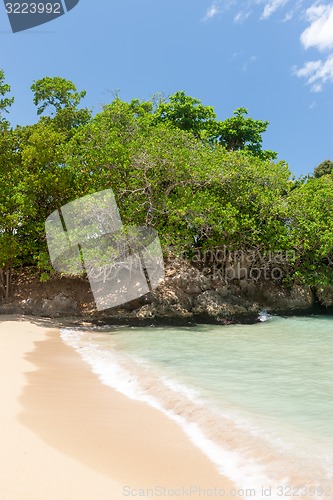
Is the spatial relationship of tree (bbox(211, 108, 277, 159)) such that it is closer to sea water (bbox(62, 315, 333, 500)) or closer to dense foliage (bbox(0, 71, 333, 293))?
dense foliage (bbox(0, 71, 333, 293))

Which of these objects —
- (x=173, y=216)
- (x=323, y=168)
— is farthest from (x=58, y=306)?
(x=323, y=168)

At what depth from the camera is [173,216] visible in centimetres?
1466

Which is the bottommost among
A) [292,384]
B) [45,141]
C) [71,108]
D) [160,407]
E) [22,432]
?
[292,384]

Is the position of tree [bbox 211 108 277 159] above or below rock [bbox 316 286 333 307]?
above

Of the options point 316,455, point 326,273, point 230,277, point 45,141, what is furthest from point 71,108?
point 316,455

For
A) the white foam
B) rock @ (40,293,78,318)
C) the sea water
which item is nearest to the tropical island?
rock @ (40,293,78,318)

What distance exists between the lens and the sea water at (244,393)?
3.44 m

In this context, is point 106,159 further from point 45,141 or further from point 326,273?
point 326,273

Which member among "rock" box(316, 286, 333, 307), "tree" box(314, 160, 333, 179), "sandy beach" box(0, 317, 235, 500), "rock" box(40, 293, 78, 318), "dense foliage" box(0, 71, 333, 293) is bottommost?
"rock" box(316, 286, 333, 307)

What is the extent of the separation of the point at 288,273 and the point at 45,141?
13.0 meters

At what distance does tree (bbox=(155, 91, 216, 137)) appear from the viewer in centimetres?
2669

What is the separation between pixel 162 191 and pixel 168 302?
15.7 feet

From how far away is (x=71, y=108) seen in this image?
72.5 feet

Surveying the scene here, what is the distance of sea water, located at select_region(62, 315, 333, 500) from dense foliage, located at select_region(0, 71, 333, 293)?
5501 mm
